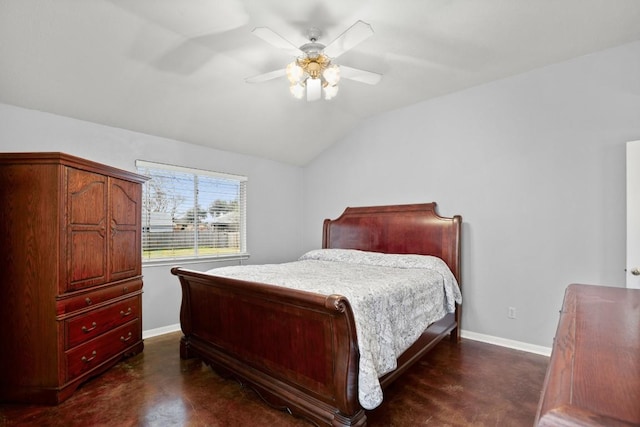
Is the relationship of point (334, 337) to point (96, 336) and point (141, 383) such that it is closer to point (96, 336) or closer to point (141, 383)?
point (141, 383)

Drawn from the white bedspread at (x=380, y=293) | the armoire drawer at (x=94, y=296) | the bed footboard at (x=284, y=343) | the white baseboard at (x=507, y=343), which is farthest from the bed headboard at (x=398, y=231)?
the armoire drawer at (x=94, y=296)

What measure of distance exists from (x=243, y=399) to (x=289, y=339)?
0.65m

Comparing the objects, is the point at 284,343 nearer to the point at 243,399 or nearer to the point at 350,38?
the point at 243,399

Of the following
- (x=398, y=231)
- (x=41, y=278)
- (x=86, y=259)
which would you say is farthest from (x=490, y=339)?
(x=41, y=278)

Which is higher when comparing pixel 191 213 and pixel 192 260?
pixel 191 213

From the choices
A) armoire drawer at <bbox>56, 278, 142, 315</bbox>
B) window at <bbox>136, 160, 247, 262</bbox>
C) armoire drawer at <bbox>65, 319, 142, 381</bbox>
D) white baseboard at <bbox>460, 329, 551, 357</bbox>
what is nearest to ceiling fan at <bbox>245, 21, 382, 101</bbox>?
window at <bbox>136, 160, 247, 262</bbox>

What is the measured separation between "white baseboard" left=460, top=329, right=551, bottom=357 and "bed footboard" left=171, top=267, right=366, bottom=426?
87.2 inches

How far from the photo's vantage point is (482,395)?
239cm

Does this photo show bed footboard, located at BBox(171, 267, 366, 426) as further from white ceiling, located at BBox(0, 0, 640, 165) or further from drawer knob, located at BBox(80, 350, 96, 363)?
white ceiling, located at BBox(0, 0, 640, 165)

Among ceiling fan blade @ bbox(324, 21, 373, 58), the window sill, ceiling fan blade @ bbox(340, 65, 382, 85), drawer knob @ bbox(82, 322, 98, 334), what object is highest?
ceiling fan blade @ bbox(324, 21, 373, 58)

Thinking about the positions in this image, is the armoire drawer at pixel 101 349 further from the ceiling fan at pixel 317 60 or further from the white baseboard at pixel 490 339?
the ceiling fan at pixel 317 60

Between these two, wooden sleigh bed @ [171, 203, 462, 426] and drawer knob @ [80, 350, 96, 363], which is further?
drawer knob @ [80, 350, 96, 363]

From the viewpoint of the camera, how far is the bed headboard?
11.8 feet

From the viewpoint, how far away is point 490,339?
3.45 meters
